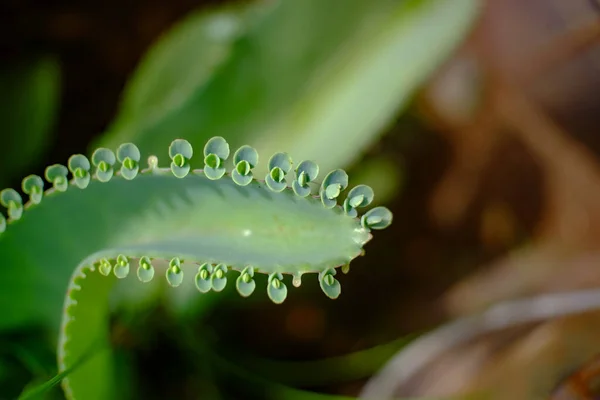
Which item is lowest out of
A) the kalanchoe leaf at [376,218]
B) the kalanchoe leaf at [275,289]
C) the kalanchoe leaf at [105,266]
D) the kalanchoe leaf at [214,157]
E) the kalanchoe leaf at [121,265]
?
the kalanchoe leaf at [275,289]

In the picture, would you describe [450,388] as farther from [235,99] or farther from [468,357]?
[235,99]

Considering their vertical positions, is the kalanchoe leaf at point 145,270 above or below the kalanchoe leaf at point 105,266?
below

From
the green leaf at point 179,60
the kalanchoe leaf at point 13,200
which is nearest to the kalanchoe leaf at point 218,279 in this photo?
the kalanchoe leaf at point 13,200

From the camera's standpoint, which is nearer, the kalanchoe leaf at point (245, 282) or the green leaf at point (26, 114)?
the kalanchoe leaf at point (245, 282)

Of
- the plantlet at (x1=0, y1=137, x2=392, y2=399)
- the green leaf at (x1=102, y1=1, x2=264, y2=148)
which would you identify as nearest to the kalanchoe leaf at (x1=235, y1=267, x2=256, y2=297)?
the plantlet at (x1=0, y1=137, x2=392, y2=399)

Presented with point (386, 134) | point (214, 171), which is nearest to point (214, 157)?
point (214, 171)

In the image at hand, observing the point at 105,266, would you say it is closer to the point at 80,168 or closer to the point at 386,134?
the point at 80,168

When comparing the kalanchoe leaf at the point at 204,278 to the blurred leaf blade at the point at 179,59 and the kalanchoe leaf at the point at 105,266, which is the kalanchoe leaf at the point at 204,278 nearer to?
the kalanchoe leaf at the point at 105,266
